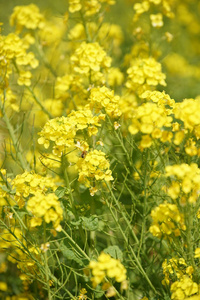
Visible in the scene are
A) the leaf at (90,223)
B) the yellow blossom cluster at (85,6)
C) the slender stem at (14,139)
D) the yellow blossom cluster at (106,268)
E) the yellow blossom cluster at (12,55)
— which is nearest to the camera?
the yellow blossom cluster at (106,268)

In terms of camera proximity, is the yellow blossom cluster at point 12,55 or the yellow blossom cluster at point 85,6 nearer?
the yellow blossom cluster at point 12,55

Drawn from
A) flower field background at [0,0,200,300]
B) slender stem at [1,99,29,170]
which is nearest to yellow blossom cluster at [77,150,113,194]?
flower field background at [0,0,200,300]

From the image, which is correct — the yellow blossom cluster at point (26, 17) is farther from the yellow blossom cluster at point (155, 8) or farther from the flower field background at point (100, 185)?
the yellow blossom cluster at point (155, 8)

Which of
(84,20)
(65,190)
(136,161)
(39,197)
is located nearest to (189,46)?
(84,20)

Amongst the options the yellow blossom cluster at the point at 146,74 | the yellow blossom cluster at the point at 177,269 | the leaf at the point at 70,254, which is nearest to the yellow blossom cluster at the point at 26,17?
the yellow blossom cluster at the point at 146,74

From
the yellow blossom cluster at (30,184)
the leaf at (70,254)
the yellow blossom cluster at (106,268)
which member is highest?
the yellow blossom cluster at (30,184)

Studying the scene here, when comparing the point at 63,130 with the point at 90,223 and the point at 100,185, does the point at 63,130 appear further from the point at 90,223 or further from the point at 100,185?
the point at 90,223

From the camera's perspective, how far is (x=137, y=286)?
81.9 inches

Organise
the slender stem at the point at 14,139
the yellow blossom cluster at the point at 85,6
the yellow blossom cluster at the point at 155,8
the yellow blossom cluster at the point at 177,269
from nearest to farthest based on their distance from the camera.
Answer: the yellow blossom cluster at the point at 177,269 → the slender stem at the point at 14,139 → the yellow blossom cluster at the point at 85,6 → the yellow blossom cluster at the point at 155,8

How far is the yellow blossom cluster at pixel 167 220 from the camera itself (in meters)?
1.41

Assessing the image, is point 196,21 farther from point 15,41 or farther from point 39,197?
point 39,197

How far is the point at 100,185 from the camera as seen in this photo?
1729mm

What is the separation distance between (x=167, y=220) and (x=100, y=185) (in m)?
0.38

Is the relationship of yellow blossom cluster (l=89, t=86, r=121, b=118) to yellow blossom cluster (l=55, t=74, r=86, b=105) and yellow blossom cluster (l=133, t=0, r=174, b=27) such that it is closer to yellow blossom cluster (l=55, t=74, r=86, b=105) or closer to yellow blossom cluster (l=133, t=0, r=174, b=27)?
yellow blossom cluster (l=55, t=74, r=86, b=105)
